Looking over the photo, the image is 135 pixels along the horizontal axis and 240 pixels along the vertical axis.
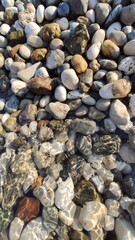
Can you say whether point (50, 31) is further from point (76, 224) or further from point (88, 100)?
point (76, 224)

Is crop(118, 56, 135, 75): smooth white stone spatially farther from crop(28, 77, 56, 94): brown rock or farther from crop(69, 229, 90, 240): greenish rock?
crop(69, 229, 90, 240): greenish rock

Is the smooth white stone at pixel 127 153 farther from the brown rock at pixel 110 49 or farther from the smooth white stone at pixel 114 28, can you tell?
the smooth white stone at pixel 114 28

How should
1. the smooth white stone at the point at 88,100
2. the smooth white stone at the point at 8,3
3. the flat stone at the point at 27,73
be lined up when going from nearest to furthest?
the smooth white stone at the point at 88,100, the flat stone at the point at 27,73, the smooth white stone at the point at 8,3

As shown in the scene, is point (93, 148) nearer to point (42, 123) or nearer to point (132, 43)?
point (42, 123)

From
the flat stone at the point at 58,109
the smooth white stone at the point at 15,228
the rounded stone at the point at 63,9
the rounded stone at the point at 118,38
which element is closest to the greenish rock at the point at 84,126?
the flat stone at the point at 58,109

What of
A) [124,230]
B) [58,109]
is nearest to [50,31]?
[58,109]

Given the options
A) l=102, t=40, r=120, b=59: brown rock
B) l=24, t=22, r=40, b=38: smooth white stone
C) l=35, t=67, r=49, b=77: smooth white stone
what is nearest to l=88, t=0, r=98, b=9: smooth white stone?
l=102, t=40, r=120, b=59: brown rock
